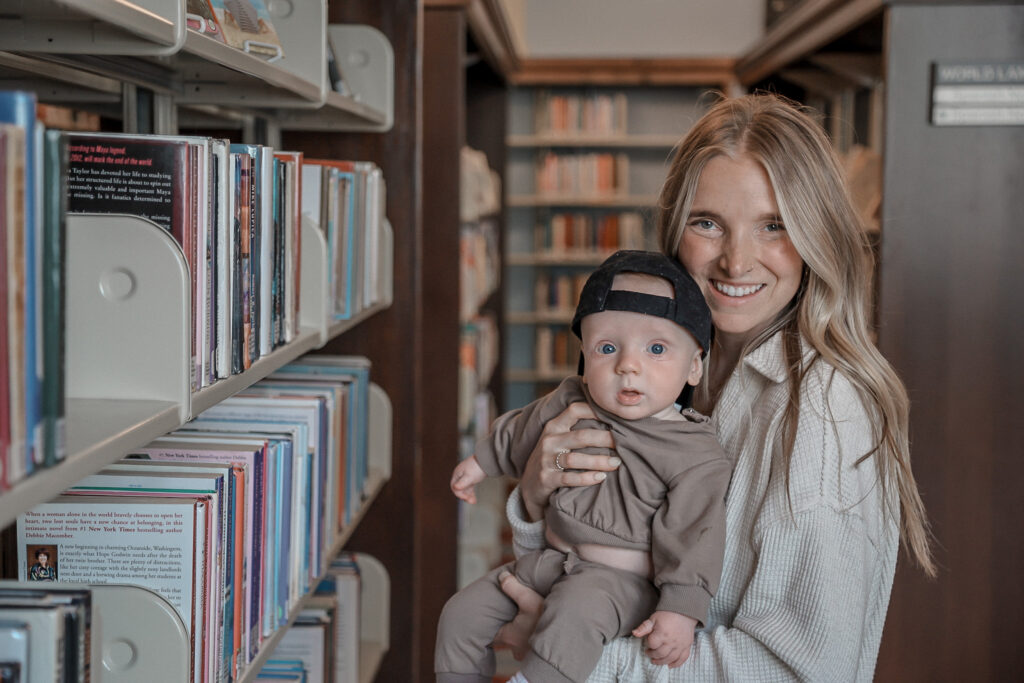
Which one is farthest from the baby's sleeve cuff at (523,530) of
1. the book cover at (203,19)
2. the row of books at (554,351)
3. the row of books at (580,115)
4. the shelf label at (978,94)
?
the row of books at (580,115)

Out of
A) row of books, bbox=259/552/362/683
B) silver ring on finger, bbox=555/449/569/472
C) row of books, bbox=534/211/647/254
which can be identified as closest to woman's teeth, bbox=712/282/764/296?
silver ring on finger, bbox=555/449/569/472

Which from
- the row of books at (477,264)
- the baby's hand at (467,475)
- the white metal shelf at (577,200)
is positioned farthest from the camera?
the white metal shelf at (577,200)

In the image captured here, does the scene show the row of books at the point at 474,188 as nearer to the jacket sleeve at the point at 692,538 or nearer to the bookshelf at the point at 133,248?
the bookshelf at the point at 133,248

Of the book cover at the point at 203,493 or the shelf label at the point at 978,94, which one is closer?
the book cover at the point at 203,493

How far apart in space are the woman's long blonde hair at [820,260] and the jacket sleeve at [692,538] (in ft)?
0.48

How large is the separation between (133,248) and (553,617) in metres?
0.71

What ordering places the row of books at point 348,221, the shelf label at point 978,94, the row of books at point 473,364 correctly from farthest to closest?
the row of books at point 473,364
the shelf label at point 978,94
the row of books at point 348,221

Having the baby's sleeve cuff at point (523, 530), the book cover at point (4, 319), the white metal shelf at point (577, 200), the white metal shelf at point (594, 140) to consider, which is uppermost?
the white metal shelf at point (594, 140)

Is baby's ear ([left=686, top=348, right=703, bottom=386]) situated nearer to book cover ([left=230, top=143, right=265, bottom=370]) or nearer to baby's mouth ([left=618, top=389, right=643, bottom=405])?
baby's mouth ([left=618, top=389, right=643, bottom=405])

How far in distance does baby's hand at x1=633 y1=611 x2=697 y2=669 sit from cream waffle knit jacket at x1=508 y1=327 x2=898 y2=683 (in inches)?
1.2

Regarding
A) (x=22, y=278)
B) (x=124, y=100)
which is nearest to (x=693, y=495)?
(x=22, y=278)

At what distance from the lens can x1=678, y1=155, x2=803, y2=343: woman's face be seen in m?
1.53

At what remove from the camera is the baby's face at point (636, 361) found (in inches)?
57.4

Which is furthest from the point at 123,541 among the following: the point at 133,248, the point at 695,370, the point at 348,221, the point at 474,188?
the point at 474,188
